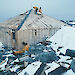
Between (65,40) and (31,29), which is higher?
(31,29)

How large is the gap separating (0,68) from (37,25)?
5.83m

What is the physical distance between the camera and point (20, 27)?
28.3 ft

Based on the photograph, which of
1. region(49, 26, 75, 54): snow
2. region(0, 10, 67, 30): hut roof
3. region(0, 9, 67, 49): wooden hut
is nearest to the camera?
region(49, 26, 75, 54): snow

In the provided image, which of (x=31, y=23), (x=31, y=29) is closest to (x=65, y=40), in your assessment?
(x=31, y=29)

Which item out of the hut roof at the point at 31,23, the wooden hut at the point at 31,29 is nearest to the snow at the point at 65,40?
the wooden hut at the point at 31,29

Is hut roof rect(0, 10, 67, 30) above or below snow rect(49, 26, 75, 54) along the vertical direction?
above

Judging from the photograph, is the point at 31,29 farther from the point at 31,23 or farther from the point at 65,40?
the point at 65,40

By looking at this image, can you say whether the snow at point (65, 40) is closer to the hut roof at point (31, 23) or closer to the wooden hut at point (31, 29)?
the wooden hut at point (31, 29)

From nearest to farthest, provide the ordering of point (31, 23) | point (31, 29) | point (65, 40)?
point (65, 40) < point (31, 29) < point (31, 23)

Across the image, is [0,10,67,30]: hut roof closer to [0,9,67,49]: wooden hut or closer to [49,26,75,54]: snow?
[0,9,67,49]: wooden hut

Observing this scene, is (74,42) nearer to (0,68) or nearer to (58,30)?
(58,30)

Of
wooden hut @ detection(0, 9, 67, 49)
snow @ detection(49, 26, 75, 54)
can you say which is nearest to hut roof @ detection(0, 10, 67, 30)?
wooden hut @ detection(0, 9, 67, 49)

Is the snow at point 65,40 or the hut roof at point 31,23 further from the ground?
the hut roof at point 31,23

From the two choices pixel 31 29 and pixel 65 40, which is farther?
pixel 31 29
